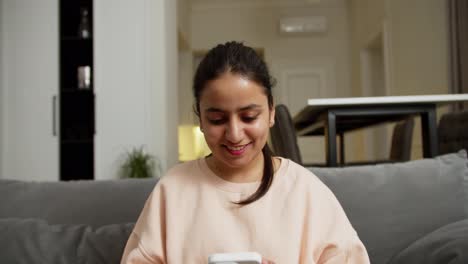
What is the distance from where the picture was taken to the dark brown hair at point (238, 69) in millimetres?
927

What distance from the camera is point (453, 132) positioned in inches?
95.7

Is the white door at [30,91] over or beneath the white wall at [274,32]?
beneath

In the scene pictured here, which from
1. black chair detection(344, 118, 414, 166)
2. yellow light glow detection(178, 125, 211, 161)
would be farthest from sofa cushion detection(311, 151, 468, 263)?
yellow light glow detection(178, 125, 211, 161)

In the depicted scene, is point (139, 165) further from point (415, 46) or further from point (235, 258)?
point (235, 258)

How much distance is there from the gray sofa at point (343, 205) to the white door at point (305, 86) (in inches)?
203

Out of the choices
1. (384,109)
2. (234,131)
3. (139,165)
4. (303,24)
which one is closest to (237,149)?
(234,131)

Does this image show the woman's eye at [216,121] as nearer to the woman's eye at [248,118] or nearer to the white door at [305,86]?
the woman's eye at [248,118]

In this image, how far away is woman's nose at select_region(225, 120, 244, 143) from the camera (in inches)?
35.0

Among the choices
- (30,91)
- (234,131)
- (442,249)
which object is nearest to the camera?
(234,131)

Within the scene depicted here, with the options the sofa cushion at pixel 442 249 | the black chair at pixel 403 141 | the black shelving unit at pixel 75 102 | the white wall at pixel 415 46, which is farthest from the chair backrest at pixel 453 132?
the black shelving unit at pixel 75 102

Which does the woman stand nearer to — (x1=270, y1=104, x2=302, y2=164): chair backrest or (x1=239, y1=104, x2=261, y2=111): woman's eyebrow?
(x1=239, y1=104, x2=261, y2=111): woman's eyebrow

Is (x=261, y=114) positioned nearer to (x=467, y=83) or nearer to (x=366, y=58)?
(x=467, y=83)

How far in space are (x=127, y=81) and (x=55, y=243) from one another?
315 centimetres

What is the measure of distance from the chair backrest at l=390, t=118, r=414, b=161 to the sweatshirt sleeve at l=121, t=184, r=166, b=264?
7.92 ft
